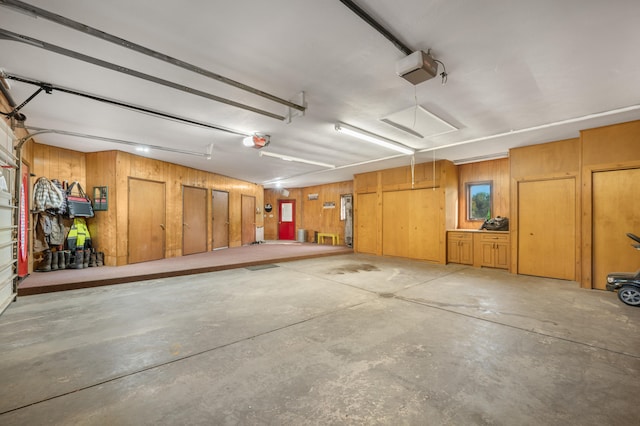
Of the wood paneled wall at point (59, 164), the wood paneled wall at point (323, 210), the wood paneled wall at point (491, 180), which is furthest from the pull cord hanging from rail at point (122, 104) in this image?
the wood paneled wall at point (323, 210)

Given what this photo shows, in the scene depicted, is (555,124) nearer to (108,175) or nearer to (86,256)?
(108,175)

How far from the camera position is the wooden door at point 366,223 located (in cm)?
877

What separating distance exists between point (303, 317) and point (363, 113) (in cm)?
314

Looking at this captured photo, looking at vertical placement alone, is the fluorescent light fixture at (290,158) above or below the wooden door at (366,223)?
above

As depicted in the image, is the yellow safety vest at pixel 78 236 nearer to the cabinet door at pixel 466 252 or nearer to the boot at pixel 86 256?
the boot at pixel 86 256

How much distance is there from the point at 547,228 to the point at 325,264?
5039 millimetres

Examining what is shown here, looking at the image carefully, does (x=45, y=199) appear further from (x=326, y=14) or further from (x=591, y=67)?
(x=591, y=67)

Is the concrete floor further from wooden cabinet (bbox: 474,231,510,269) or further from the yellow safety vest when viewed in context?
the yellow safety vest

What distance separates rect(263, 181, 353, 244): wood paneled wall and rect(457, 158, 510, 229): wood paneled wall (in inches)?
172

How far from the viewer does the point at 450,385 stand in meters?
1.98

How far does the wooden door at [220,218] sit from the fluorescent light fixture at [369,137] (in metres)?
5.91

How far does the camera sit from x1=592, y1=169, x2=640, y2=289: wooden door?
14.4ft

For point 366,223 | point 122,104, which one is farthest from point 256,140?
point 366,223

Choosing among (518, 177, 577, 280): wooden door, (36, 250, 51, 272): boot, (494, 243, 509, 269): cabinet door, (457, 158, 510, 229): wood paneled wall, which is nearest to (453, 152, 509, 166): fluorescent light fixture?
(457, 158, 510, 229): wood paneled wall
